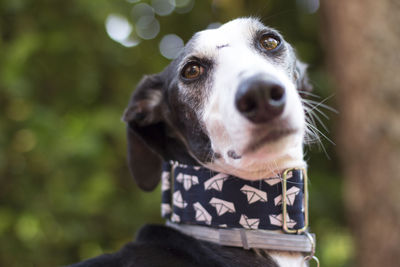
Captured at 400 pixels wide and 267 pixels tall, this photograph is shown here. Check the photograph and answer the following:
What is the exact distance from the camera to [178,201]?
6.72ft

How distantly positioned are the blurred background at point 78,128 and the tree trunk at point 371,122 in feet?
0.22

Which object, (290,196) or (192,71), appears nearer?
(290,196)

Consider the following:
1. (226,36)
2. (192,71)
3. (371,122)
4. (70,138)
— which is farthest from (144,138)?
(371,122)

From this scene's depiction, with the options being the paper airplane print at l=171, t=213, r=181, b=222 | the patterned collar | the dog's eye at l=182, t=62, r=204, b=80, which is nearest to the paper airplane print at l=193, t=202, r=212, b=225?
the patterned collar

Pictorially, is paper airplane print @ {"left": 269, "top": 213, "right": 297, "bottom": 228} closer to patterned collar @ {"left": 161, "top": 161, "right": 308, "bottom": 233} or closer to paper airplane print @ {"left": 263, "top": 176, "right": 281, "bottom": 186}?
patterned collar @ {"left": 161, "top": 161, "right": 308, "bottom": 233}

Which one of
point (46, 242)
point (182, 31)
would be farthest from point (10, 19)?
point (46, 242)

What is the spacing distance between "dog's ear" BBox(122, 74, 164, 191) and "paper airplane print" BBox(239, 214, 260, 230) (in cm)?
72

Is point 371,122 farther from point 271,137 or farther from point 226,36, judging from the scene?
point 271,137

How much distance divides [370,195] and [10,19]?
13.3ft

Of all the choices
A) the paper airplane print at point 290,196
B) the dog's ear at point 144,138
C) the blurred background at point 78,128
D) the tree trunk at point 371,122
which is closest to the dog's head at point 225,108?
the dog's ear at point 144,138

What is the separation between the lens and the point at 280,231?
1.90 m

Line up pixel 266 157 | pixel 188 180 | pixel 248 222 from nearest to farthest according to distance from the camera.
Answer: pixel 266 157
pixel 248 222
pixel 188 180

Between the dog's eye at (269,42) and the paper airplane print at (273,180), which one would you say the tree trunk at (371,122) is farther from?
the paper airplane print at (273,180)

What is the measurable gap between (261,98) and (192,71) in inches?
27.5
